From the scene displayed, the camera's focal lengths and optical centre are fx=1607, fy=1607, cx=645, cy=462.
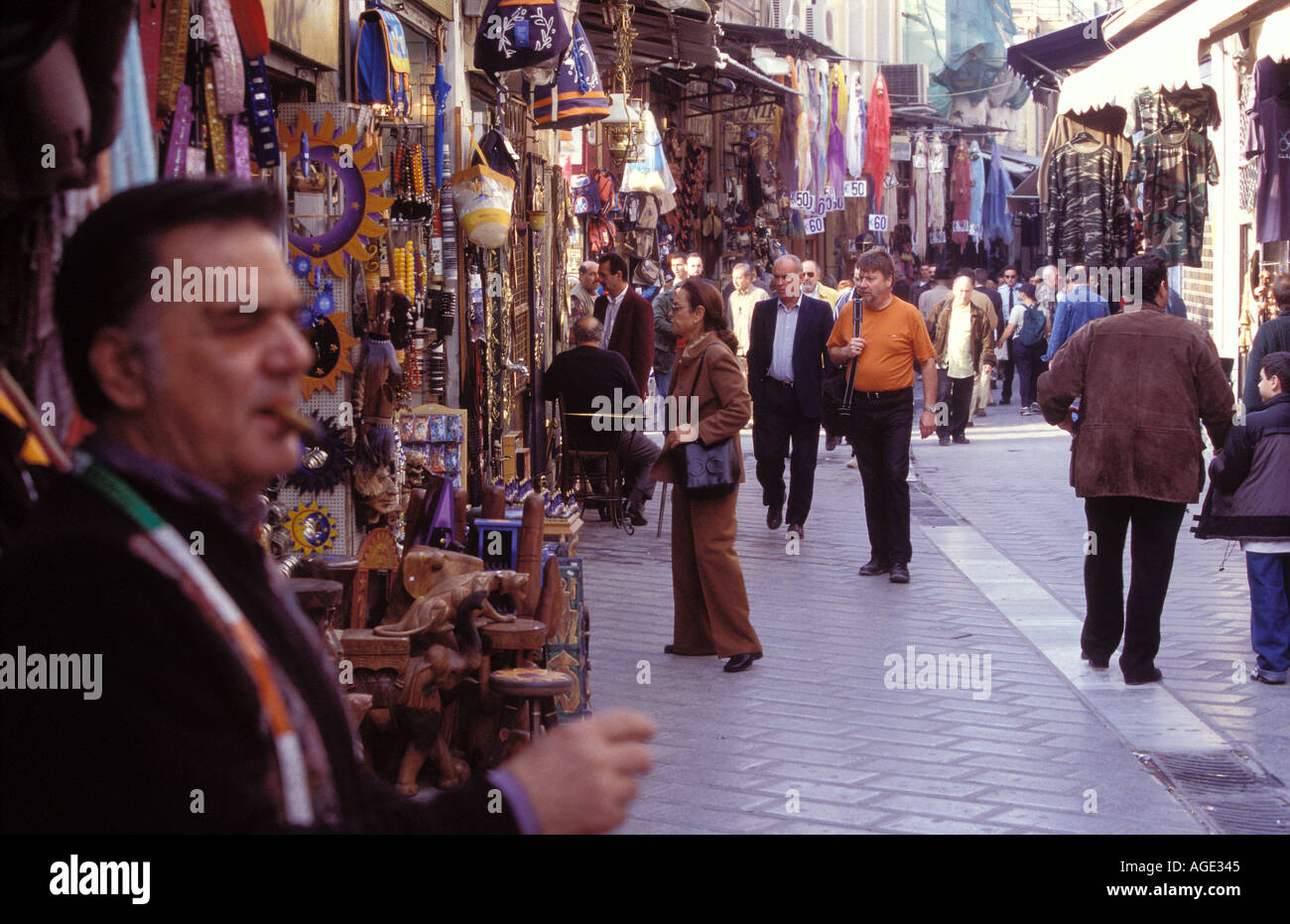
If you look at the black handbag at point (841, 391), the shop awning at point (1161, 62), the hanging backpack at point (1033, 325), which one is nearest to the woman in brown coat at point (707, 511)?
the black handbag at point (841, 391)

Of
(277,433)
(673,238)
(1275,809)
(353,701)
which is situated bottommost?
(1275,809)

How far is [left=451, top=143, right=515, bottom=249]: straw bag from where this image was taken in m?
8.37

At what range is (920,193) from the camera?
34.3m

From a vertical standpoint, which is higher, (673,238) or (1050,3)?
(1050,3)

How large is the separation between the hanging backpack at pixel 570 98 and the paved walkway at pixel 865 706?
301 centimetres

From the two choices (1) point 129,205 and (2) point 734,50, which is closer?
(1) point 129,205

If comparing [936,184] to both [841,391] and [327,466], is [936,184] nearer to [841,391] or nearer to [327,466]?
[841,391]

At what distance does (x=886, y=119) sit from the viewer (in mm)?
29500

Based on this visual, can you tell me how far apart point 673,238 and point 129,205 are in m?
19.7

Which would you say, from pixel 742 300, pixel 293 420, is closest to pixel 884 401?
Result: pixel 742 300

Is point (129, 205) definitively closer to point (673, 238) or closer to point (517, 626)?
point (517, 626)

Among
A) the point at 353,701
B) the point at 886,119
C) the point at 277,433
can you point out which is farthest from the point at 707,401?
the point at 886,119

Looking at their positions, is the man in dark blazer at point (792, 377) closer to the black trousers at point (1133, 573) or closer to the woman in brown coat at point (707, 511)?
the woman in brown coat at point (707, 511)

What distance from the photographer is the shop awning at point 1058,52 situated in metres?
19.1
